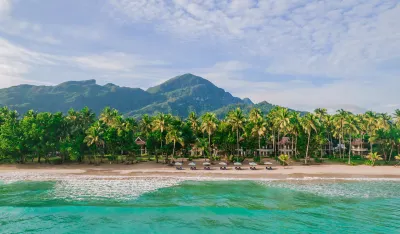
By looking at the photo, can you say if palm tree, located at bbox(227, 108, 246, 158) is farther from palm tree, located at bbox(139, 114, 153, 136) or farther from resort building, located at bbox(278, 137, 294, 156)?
resort building, located at bbox(278, 137, 294, 156)

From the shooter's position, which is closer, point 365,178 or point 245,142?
point 365,178

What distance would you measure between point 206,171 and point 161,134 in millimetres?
14917

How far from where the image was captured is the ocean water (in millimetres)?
25438

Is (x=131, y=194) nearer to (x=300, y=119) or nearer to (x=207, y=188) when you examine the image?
(x=207, y=188)

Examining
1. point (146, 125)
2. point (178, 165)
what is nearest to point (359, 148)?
point (178, 165)

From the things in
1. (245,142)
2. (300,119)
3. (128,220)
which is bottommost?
(128,220)

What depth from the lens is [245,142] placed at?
6700 centimetres

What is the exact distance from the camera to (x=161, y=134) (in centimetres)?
6203

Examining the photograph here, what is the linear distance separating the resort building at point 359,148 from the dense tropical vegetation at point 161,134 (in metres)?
7.61

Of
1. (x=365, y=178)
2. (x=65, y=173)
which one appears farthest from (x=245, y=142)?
(x=65, y=173)

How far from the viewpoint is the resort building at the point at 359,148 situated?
81.8 metres

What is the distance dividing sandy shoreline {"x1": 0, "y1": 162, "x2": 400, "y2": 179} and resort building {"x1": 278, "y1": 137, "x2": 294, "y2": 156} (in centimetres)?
2163

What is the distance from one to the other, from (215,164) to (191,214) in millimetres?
33272

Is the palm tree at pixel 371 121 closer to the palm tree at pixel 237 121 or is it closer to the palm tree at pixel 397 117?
the palm tree at pixel 397 117
